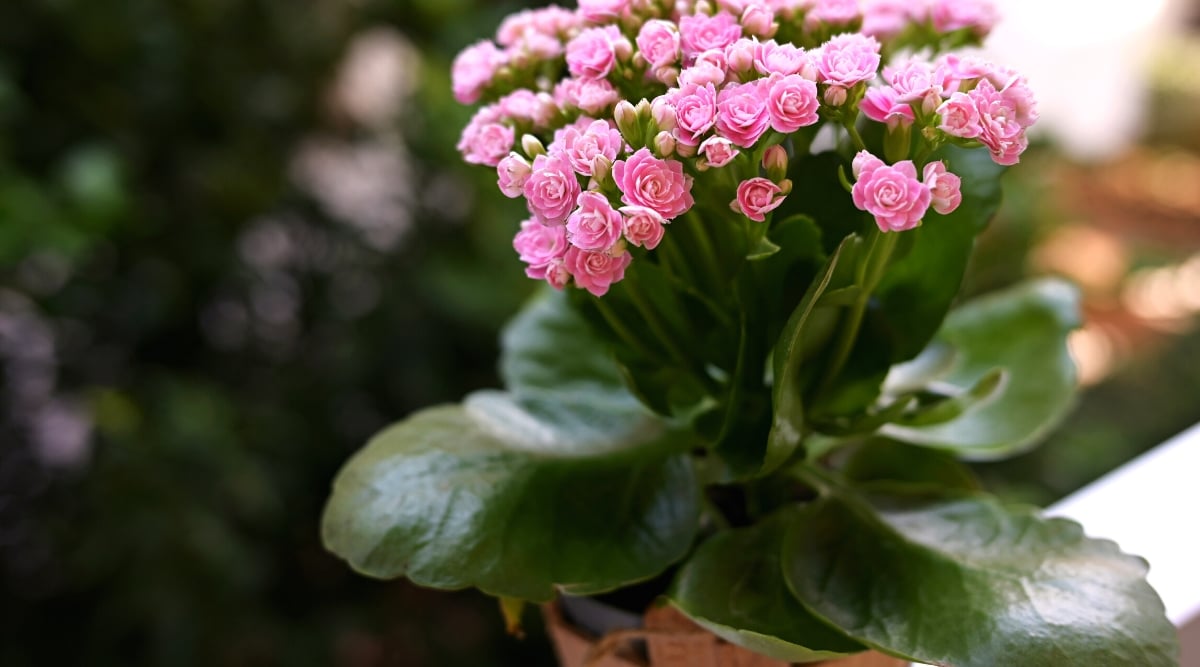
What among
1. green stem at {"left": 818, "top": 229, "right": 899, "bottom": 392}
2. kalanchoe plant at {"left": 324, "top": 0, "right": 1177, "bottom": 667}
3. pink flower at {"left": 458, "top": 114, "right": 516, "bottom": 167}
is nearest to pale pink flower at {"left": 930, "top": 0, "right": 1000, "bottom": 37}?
kalanchoe plant at {"left": 324, "top": 0, "right": 1177, "bottom": 667}

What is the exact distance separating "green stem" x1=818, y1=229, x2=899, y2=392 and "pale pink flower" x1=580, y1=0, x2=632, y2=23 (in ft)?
0.50

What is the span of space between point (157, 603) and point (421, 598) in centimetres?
41

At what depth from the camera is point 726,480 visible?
50cm

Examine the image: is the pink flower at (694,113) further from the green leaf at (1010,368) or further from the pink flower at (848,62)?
the green leaf at (1010,368)

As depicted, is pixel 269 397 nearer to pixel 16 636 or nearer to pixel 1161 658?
pixel 16 636

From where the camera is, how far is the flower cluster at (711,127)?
0.37m

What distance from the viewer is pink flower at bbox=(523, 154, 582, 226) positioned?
0.38 m

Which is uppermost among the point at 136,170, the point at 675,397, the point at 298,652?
the point at 675,397

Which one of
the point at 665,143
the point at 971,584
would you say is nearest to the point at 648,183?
the point at 665,143

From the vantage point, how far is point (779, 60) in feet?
1.26

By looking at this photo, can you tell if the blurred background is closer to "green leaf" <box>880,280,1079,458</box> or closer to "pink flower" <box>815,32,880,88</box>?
"green leaf" <box>880,280,1079,458</box>

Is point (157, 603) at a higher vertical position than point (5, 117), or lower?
lower

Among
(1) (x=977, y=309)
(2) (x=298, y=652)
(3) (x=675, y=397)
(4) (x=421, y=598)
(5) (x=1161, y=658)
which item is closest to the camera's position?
(5) (x=1161, y=658)

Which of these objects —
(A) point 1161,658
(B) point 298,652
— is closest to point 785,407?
(A) point 1161,658
